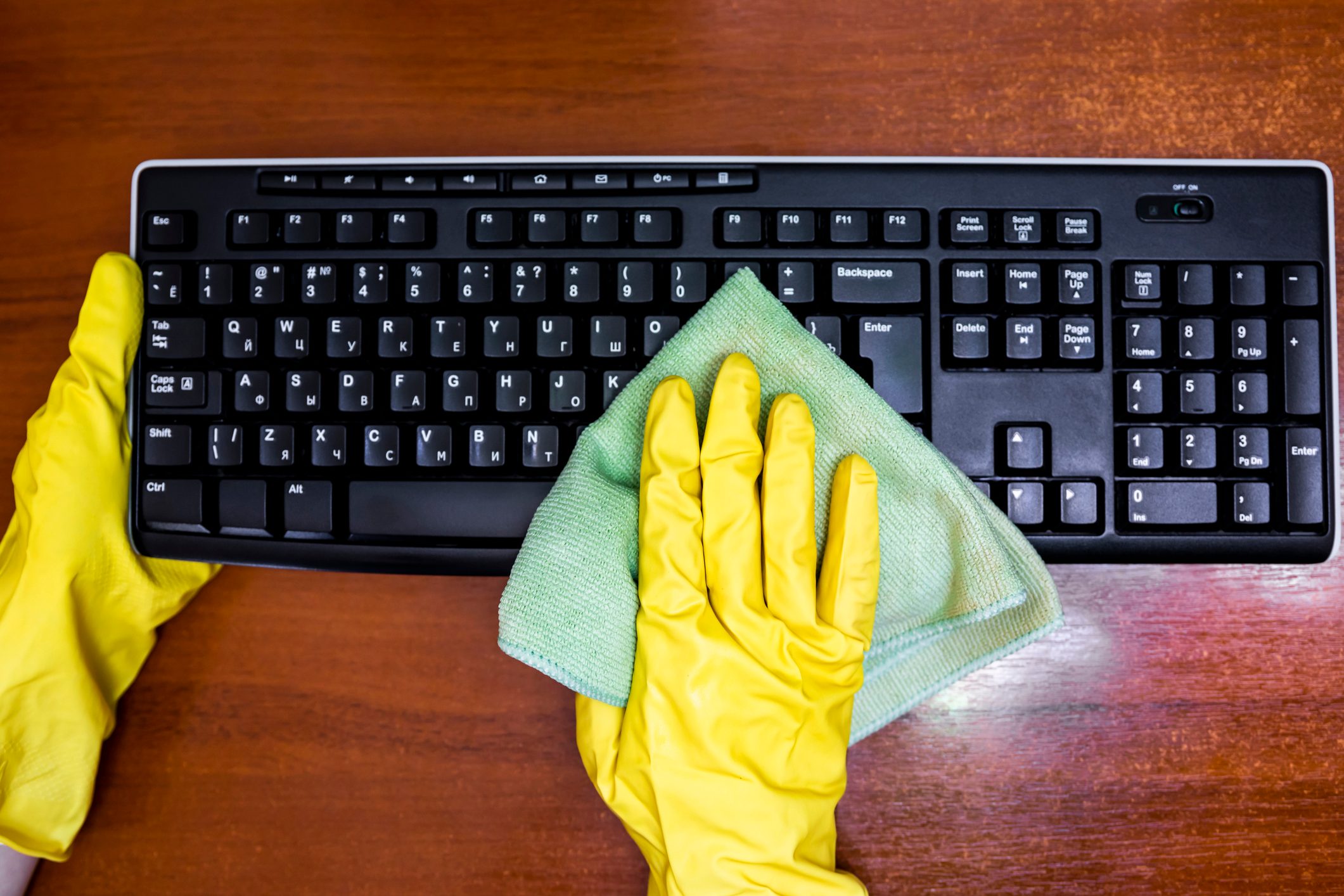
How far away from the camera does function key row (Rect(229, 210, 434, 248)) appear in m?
0.50

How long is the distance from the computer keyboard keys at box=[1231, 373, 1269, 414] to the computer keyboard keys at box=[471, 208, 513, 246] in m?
0.42

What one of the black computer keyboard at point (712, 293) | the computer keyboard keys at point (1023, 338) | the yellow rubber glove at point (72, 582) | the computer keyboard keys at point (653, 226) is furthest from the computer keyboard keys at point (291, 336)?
the computer keyboard keys at point (1023, 338)

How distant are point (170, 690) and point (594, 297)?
40 cm

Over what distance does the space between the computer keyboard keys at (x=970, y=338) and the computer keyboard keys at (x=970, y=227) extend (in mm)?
46

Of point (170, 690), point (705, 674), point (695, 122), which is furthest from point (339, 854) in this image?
point (695, 122)

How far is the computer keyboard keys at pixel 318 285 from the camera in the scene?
19.6 inches

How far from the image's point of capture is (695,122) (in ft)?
1.83

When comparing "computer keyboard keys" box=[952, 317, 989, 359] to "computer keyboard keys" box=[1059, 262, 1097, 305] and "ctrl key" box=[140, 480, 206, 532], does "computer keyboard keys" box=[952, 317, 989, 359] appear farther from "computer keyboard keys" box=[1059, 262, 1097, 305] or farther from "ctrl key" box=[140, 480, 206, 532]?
"ctrl key" box=[140, 480, 206, 532]

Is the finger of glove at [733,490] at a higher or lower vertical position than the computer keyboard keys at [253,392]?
lower

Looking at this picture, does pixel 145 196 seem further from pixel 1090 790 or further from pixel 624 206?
pixel 1090 790

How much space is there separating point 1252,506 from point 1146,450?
0.07 meters

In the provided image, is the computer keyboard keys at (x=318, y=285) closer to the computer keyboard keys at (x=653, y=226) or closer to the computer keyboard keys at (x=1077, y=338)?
the computer keyboard keys at (x=653, y=226)

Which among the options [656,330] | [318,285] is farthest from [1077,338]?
[318,285]

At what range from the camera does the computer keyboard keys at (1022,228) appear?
0.49 metres
